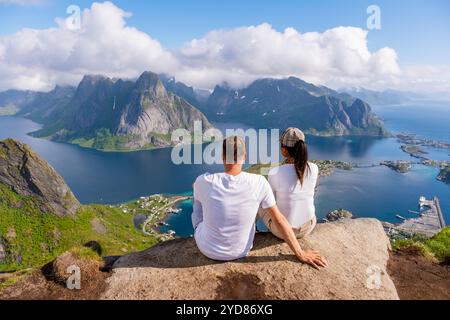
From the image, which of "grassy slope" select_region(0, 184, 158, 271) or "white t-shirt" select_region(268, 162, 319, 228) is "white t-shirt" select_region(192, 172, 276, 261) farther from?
"grassy slope" select_region(0, 184, 158, 271)

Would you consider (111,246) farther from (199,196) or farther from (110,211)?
(199,196)

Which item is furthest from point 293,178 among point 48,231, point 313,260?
point 48,231

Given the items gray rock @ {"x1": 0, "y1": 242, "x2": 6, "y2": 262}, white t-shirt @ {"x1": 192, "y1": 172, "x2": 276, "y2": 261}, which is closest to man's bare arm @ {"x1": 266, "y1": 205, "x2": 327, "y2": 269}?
white t-shirt @ {"x1": 192, "y1": 172, "x2": 276, "y2": 261}

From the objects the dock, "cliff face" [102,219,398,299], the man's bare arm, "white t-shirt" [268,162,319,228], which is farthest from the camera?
the dock

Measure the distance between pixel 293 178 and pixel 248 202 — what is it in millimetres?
1739

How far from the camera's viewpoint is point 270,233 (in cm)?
947

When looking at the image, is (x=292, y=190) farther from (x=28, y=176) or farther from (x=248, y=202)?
(x=28, y=176)

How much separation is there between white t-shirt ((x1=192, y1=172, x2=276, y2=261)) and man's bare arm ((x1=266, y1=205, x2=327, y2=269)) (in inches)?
15.7

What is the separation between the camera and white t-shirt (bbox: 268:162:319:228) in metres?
7.99

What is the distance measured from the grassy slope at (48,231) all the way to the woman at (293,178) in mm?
99721

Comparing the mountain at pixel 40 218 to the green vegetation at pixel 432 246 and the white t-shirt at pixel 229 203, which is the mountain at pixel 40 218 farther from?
the white t-shirt at pixel 229 203

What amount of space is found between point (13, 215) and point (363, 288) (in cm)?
14196
